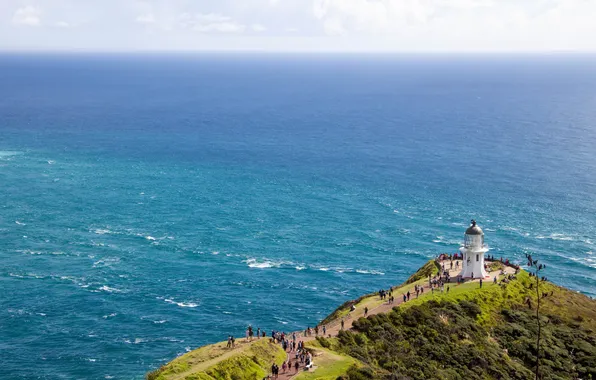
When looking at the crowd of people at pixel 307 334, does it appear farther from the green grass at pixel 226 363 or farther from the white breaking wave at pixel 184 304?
the white breaking wave at pixel 184 304

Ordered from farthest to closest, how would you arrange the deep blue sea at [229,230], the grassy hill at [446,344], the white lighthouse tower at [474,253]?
1. the deep blue sea at [229,230]
2. the white lighthouse tower at [474,253]
3. the grassy hill at [446,344]

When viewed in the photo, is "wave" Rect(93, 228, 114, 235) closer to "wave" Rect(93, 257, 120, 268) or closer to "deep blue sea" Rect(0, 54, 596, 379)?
"deep blue sea" Rect(0, 54, 596, 379)

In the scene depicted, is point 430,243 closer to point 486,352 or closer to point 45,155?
point 486,352

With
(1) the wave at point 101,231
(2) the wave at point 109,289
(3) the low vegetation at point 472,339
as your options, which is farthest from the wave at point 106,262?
(3) the low vegetation at point 472,339

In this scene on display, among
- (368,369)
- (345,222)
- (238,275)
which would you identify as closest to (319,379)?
(368,369)

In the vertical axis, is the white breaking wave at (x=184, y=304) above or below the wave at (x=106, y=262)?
below
